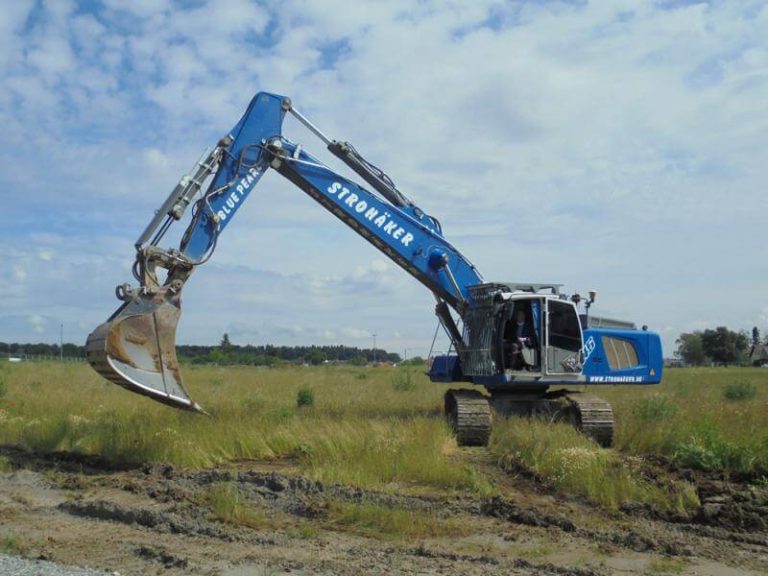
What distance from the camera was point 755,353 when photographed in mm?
116875

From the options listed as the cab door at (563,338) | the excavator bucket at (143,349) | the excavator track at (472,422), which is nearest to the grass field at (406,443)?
the excavator track at (472,422)

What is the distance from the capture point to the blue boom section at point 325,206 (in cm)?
1450

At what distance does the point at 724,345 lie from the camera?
395ft

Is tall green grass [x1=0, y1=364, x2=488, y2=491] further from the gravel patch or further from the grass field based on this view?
the gravel patch

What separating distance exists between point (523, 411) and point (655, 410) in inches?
107

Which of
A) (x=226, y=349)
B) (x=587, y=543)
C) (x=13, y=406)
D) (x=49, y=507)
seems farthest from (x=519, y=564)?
(x=226, y=349)

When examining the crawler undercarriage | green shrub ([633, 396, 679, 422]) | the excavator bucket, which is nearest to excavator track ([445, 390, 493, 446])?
the crawler undercarriage

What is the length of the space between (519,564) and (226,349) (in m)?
118

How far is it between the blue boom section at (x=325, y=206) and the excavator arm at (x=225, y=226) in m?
0.02

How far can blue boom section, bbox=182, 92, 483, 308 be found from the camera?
14500 mm

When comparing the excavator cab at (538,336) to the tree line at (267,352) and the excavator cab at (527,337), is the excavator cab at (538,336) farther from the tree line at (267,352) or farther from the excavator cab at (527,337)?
the tree line at (267,352)

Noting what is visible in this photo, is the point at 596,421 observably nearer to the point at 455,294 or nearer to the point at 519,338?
the point at 519,338

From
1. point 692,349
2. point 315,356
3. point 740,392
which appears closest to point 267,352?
point 315,356

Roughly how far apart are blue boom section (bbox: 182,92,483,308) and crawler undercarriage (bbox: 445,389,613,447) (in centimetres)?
206
